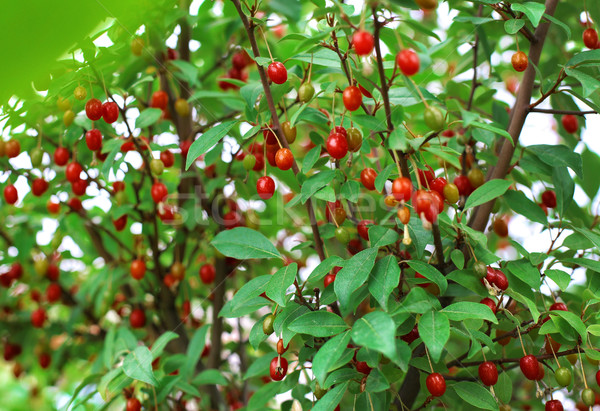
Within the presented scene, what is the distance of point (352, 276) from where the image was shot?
2.15ft

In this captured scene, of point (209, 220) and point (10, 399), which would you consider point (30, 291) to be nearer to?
point (209, 220)

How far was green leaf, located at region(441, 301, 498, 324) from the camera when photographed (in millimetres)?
646

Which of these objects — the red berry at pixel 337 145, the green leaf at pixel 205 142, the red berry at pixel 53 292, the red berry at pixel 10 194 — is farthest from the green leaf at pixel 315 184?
the red berry at pixel 53 292

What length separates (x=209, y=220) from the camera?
4.02 feet

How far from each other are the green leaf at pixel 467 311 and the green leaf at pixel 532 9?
14.8 inches

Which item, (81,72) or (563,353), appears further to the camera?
(81,72)

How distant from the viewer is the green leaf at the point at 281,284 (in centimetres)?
68

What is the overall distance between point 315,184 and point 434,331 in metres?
0.25

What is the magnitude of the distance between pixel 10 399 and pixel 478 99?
2334 millimetres

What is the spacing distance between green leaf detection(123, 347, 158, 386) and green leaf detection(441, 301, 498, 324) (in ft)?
1.44

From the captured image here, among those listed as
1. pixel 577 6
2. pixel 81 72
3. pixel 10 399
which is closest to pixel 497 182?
pixel 577 6

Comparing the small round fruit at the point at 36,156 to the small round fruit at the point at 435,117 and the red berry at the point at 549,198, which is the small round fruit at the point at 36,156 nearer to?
the small round fruit at the point at 435,117

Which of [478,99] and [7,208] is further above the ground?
[7,208]

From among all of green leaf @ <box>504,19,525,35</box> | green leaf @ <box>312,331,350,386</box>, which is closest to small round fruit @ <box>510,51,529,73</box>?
green leaf @ <box>504,19,525,35</box>
